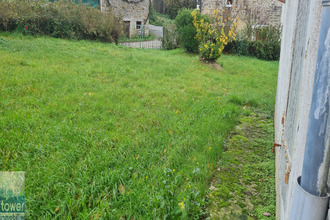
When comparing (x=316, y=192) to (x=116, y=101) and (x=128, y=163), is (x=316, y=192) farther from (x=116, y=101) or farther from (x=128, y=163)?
(x=116, y=101)

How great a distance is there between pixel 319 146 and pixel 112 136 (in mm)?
2880

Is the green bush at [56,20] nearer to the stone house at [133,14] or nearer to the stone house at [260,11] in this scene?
the stone house at [133,14]

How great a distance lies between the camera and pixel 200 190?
87.6 inches

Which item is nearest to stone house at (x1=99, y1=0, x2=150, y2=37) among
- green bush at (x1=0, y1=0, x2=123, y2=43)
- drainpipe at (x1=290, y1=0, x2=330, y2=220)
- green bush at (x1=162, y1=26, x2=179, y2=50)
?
green bush at (x1=0, y1=0, x2=123, y2=43)

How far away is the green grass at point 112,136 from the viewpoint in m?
2.19

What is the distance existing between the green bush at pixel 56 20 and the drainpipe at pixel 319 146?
1434 centimetres

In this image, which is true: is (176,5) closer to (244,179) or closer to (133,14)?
(133,14)

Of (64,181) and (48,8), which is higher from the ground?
(48,8)

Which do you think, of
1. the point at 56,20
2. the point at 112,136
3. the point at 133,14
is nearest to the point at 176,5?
the point at 133,14

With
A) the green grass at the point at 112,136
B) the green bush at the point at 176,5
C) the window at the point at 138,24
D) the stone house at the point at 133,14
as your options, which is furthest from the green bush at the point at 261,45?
the green bush at the point at 176,5

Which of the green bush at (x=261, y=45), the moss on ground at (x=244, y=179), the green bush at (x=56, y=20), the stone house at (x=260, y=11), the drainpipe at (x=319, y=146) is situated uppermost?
the stone house at (x=260, y=11)

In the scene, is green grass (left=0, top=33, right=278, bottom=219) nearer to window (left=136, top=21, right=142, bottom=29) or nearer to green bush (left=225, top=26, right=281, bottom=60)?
green bush (left=225, top=26, right=281, bottom=60)

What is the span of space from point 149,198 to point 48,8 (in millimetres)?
14577

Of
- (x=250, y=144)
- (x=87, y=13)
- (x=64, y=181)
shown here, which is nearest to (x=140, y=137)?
(x=64, y=181)
